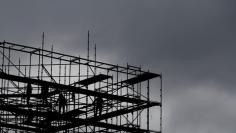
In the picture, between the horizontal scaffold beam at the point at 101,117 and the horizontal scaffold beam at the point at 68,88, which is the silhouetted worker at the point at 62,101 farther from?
the horizontal scaffold beam at the point at 68,88

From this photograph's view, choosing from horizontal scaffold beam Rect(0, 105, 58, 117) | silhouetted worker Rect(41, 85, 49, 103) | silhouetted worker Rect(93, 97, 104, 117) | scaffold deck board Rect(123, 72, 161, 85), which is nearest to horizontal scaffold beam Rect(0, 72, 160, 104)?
silhouetted worker Rect(41, 85, 49, 103)

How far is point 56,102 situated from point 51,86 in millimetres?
3173

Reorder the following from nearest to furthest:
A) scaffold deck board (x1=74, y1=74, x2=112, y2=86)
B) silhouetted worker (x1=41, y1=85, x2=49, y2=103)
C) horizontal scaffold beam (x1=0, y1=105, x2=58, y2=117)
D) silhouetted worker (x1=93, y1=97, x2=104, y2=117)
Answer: horizontal scaffold beam (x1=0, y1=105, x2=58, y2=117) → silhouetted worker (x1=41, y1=85, x2=49, y2=103) → silhouetted worker (x1=93, y1=97, x2=104, y2=117) → scaffold deck board (x1=74, y1=74, x2=112, y2=86)

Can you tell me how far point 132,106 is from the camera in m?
46.2

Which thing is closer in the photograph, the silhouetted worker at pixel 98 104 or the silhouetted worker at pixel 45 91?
the silhouetted worker at pixel 45 91

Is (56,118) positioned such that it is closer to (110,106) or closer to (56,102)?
(56,102)

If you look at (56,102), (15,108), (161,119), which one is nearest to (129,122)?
(161,119)

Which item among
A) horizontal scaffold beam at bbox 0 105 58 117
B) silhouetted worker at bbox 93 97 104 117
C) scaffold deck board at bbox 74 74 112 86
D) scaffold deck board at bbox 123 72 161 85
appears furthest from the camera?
scaffold deck board at bbox 123 72 161 85

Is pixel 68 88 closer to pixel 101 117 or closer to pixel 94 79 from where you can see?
pixel 101 117

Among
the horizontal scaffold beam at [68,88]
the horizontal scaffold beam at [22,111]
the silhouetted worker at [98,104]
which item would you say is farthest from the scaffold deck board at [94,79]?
Answer: the horizontal scaffold beam at [22,111]

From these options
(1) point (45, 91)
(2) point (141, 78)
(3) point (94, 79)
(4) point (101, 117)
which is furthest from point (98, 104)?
(1) point (45, 91)

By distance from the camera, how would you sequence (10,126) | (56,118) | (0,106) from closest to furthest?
(0,106)
(56,118)
(10,126)

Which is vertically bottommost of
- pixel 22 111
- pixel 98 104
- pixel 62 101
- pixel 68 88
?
pixel 22 111

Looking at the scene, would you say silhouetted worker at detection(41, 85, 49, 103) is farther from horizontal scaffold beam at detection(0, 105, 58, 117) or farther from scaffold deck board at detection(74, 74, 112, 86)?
scaffold deck board at detection(74, 74, 112, 86)
